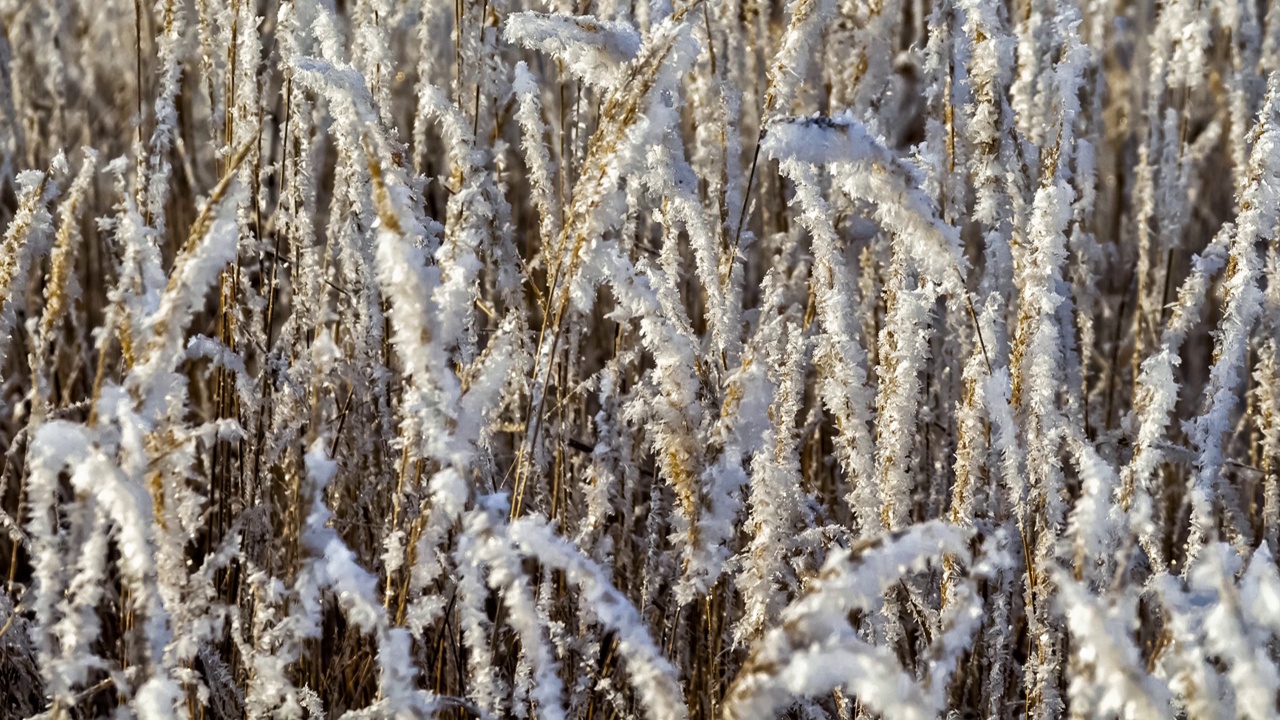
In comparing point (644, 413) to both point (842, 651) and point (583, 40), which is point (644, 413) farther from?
point (842, 651)

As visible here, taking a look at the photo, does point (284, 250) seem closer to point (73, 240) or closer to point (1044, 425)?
point (73, 240)

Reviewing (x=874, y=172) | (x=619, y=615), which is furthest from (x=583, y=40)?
(x=619, y=615)

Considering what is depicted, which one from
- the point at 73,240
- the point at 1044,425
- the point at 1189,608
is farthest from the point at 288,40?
the point at 1189,608

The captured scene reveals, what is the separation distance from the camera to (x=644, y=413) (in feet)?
4.09

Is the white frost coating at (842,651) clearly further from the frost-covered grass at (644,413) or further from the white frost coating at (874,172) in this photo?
the white frost coating at (874,172)

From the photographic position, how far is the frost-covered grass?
0.80 m

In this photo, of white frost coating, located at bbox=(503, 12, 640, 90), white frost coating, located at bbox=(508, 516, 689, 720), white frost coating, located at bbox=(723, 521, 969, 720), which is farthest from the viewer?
white frost coating, located at bbox=(503, 12, 640, 90)

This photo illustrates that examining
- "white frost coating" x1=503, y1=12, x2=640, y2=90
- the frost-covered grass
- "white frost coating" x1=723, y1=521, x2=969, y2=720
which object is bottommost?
"white frost coating" x1=723, y1=521, x2=969, y2=720

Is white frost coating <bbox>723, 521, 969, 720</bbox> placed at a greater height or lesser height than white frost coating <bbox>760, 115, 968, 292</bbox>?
lesser

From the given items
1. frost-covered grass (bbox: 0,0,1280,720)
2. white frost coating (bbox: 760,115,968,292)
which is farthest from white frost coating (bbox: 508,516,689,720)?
white frost coating (bbox: 760,115,968,292)

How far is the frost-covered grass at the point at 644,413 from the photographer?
801 mm

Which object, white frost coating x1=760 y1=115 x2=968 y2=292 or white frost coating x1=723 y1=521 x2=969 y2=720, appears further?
white frost coating x1=760 y1=115 x2=968 y2=292

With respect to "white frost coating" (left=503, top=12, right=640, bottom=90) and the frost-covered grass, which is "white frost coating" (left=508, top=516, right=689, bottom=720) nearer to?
the frost-covered grass

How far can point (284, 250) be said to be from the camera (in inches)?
71.9
